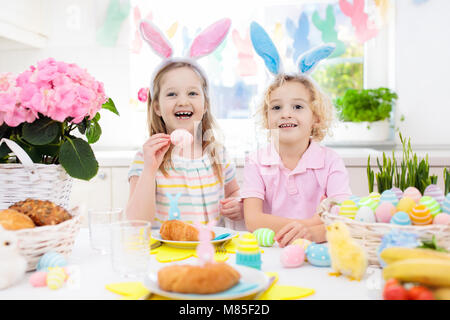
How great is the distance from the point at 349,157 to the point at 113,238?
5.42ft

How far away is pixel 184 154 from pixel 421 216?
0.90m

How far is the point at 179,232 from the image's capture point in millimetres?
938

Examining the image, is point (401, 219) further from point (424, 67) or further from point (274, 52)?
point (424, 67)

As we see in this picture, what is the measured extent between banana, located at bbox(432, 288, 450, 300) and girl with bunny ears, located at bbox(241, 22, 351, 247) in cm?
73

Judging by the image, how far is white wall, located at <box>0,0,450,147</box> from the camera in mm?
2578

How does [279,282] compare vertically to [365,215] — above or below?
below

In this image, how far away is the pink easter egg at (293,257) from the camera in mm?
781

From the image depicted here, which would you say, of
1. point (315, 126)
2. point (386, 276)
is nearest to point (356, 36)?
point (315, 126)

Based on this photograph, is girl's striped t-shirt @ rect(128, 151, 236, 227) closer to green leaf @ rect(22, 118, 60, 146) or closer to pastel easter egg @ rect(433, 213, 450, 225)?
green leaf @ rect(22, 118, 60, 146)

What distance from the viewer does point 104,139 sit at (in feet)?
9.54

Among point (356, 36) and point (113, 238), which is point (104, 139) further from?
point (113, 238)

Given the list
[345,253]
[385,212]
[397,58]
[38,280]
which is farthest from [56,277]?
[397,58]

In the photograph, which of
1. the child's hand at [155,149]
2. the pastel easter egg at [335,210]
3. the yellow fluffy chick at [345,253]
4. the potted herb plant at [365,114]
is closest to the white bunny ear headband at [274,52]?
the child's hand at [155,149]

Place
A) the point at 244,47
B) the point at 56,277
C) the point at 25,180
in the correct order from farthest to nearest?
the point at 244,47
the point at 25,180
the point at 56,277
